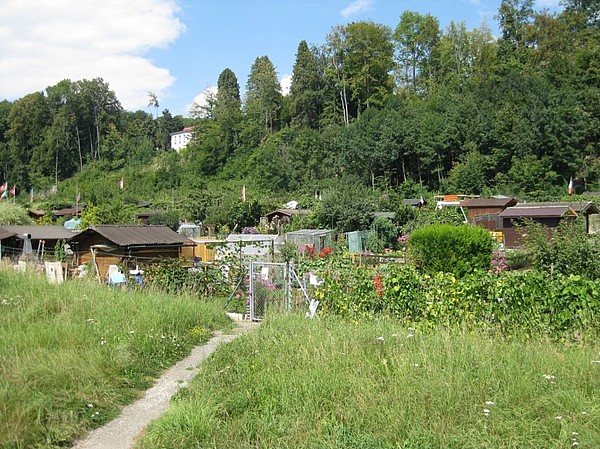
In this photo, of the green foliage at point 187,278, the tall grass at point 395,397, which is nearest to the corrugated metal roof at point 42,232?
the green foliage at point 187,278

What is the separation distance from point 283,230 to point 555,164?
989 inches

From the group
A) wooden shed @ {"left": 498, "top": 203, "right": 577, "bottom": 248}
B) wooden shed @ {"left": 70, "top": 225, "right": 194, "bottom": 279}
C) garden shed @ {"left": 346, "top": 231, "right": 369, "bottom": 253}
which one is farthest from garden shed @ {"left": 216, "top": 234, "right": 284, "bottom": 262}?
wooden shed @ {"left": 498, "top": 203, "right": 577, "bottom": 248}

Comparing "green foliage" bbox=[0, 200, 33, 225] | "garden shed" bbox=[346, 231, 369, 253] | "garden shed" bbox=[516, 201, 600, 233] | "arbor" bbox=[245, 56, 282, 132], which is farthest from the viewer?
"arbor" bbox=[245, 56, 282, 132]

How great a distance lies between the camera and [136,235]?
18.0m

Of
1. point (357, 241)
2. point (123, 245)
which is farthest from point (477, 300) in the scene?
point (357, 241)

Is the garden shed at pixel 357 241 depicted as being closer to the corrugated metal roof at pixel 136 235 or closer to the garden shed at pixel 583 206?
the garden shed at pixel 583 206

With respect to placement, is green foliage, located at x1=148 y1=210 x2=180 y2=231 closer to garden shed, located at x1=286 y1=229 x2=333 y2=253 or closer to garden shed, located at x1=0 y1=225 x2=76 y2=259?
→ garden shed, located at x1=0 y1=225 x2=76 y2=259

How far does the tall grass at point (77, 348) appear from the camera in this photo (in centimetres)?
504

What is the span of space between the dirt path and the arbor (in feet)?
216

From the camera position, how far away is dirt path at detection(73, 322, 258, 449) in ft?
16.6

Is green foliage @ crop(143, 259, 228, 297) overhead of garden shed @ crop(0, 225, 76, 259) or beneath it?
beneath

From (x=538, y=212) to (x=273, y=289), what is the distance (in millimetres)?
19759

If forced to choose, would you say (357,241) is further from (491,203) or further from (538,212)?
(491,203)

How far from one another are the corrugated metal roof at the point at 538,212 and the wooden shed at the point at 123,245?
17756 mm
